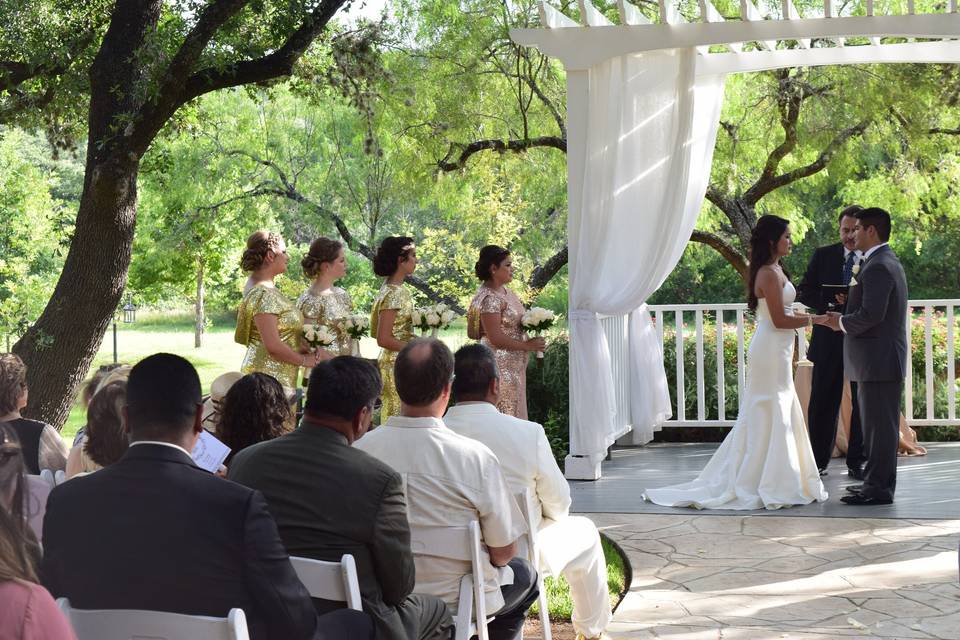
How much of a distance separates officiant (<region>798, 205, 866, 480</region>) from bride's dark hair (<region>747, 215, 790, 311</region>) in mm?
736

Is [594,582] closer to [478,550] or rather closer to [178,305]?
[478,550]

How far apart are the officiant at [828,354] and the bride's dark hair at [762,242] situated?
74 centimetres

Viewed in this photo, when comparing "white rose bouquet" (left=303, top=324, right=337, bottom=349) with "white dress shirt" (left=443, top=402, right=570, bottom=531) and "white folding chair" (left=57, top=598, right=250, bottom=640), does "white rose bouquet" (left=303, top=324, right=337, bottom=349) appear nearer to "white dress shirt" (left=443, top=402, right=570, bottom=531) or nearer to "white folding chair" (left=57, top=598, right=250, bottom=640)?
"white dress shirt" (left=443, top=402, right=570, bottom=531)

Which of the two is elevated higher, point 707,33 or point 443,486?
point 707,33

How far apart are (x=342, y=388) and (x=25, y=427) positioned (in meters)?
1.61

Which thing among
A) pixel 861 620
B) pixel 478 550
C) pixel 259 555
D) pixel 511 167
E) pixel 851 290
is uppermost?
pixel 511 167

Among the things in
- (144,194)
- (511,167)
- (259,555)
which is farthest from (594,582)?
(144,194)

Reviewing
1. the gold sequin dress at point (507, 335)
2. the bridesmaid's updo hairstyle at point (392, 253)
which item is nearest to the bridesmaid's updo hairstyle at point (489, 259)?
the gold sequin dress at point (507, 335)

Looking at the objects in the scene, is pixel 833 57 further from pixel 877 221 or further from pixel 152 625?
pixel 152 625

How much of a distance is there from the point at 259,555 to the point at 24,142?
32522mm

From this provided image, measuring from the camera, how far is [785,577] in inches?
203

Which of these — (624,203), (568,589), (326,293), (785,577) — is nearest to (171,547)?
(568,589)

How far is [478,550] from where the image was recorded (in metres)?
3.34

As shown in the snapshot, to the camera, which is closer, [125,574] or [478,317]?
[125,574]
